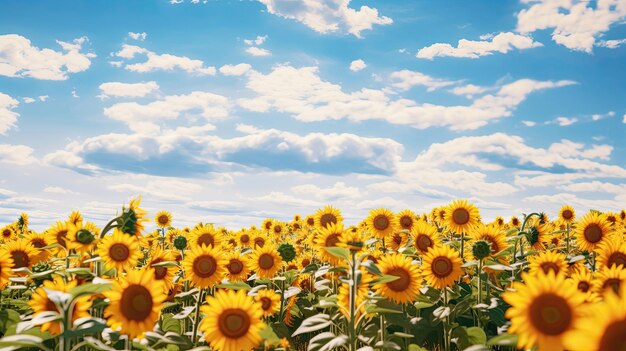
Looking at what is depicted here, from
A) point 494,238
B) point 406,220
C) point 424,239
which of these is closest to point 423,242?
point 424,239

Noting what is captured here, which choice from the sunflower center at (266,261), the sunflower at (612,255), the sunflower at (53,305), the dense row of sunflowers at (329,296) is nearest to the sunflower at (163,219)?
the dense row of sunflowers at (329,296)

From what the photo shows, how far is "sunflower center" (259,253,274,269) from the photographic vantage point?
25.6 feet

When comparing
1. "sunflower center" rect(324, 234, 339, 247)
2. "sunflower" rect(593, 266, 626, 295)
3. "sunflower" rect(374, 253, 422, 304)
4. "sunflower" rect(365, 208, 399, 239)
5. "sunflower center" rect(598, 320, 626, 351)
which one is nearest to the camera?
"sunflower center" rect(598, 320, 626, 351)

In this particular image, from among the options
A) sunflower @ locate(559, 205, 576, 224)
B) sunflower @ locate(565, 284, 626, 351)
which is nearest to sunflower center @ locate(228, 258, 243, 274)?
sunflower @ locate(565, 284, 626, 351)

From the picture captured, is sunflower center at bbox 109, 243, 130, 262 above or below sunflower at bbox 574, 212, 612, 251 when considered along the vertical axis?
below

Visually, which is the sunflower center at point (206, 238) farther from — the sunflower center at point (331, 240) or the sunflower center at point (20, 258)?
the sunflower center at point (331, 240)

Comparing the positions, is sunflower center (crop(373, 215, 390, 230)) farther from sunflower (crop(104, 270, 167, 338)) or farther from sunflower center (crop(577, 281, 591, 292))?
sunflower (crop(104, 270, 167, 338))

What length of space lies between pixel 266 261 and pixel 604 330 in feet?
19.2

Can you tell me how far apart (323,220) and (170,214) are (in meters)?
7.26

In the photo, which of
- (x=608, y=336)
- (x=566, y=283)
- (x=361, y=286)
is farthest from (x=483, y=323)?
(x=608, y=336)

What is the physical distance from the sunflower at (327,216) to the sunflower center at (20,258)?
15.5 ft

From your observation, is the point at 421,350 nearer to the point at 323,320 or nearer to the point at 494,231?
the point at 323,320

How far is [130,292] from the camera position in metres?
4.12

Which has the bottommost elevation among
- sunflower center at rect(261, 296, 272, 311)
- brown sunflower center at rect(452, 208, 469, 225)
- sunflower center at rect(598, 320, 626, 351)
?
sunflower center at rect(261, 296, 272, 311)
